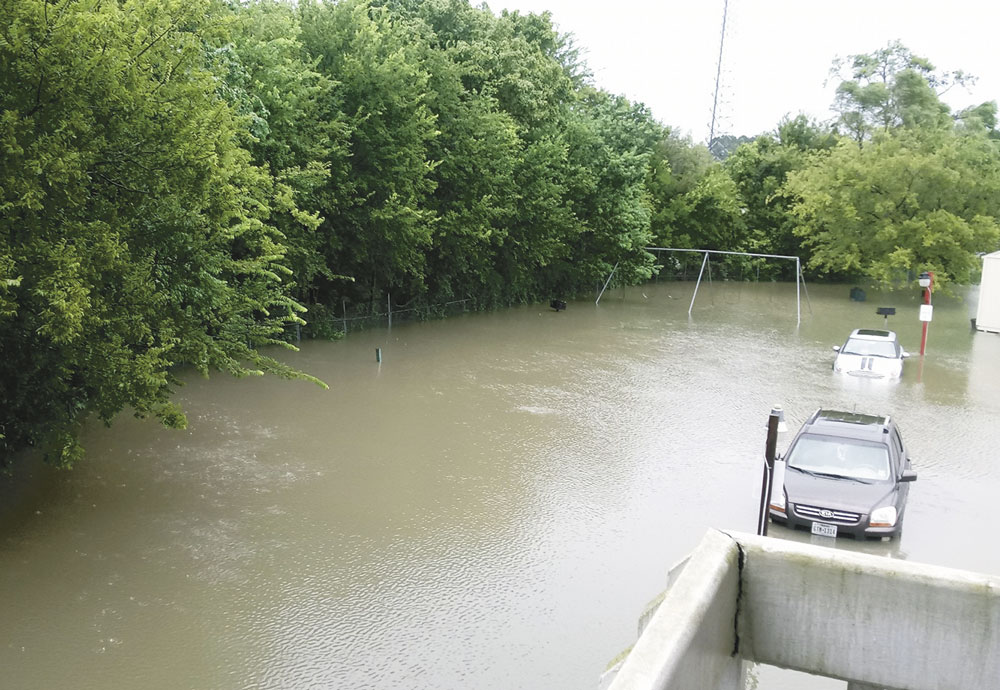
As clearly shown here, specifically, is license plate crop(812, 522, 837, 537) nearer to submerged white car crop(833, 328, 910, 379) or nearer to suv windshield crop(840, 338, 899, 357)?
submerged white car crop(833, 328, 910, 379)

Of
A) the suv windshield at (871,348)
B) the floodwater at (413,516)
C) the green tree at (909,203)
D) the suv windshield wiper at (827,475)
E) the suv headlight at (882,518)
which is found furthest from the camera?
the green tree at (909,203)

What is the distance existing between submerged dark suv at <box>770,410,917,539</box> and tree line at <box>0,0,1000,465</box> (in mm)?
7561

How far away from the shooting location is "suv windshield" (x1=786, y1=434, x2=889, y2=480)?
40.5 ft

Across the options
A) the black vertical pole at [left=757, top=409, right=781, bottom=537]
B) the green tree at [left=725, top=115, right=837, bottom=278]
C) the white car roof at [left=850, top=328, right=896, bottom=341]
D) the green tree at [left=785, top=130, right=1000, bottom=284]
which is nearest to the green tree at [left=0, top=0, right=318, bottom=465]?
the black vertical pole at [left=757, top=409, right=781, bottom=537]

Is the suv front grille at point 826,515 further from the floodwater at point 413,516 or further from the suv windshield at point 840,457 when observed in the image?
the suv windshield at point 840,457

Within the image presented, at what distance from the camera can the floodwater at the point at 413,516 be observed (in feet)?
29.5

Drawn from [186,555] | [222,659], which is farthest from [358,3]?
[222,659]

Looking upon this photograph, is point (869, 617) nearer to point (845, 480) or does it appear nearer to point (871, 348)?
point (845, 480)

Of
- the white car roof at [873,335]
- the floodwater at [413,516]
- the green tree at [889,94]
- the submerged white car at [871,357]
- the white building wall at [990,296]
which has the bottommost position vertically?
the floodwater at [413,516]

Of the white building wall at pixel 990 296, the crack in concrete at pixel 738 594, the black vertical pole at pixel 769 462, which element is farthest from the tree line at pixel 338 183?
the white building wall at pixel 990 296

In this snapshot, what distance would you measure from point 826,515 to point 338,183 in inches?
673

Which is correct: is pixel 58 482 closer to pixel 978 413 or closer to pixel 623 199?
pixel 978 413

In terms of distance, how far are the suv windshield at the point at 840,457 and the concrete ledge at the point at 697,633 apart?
9.12 meters

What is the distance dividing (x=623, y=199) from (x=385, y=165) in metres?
14.6
